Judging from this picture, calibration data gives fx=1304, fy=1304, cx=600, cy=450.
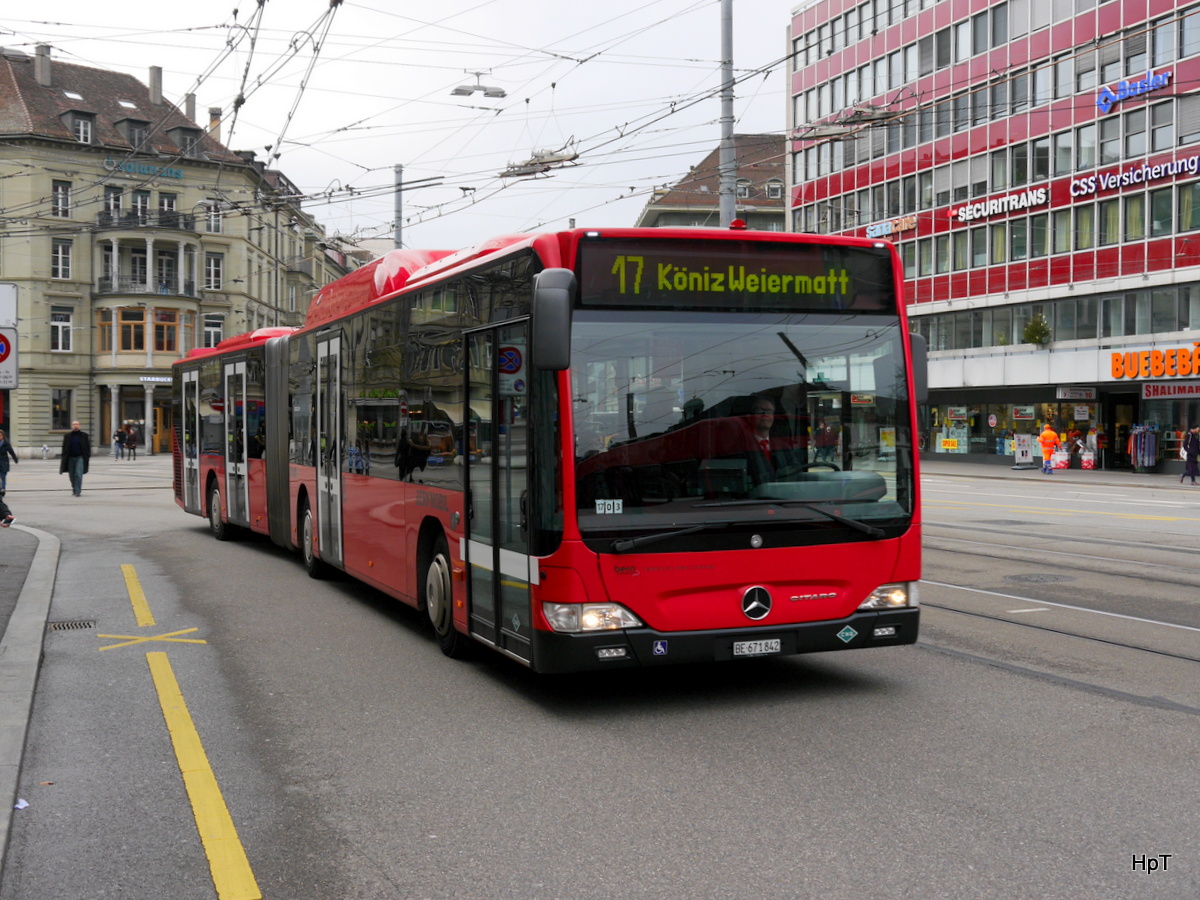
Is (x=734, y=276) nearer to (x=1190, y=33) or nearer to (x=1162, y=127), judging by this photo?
(x=1190, y=33)

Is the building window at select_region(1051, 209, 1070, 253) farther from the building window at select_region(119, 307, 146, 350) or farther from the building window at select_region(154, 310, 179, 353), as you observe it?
the building window at select_region(119, 307, 146, 350)

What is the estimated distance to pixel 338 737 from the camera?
6.37m

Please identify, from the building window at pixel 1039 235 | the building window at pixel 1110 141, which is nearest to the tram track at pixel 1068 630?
the building window at pixel 1110 141

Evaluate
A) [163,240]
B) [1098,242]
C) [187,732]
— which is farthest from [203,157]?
[187,732]

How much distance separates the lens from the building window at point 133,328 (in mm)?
67438

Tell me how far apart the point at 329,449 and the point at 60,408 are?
59831 millimetres

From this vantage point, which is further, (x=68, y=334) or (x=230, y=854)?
(x=68, y=334)

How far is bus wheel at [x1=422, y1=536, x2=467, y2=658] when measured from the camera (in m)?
8.37

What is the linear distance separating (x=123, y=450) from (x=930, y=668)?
6239 centimetres

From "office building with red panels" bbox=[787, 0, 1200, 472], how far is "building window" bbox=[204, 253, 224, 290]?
111ft

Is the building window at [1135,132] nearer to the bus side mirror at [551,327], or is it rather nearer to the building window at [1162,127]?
the building window at [1162,127]

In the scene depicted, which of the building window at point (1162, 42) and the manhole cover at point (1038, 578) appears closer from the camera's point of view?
the manhole cover at point (1038, 578)

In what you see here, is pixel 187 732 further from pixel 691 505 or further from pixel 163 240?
pixel 163 240

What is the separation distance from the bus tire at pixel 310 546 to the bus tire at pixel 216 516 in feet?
15.8
